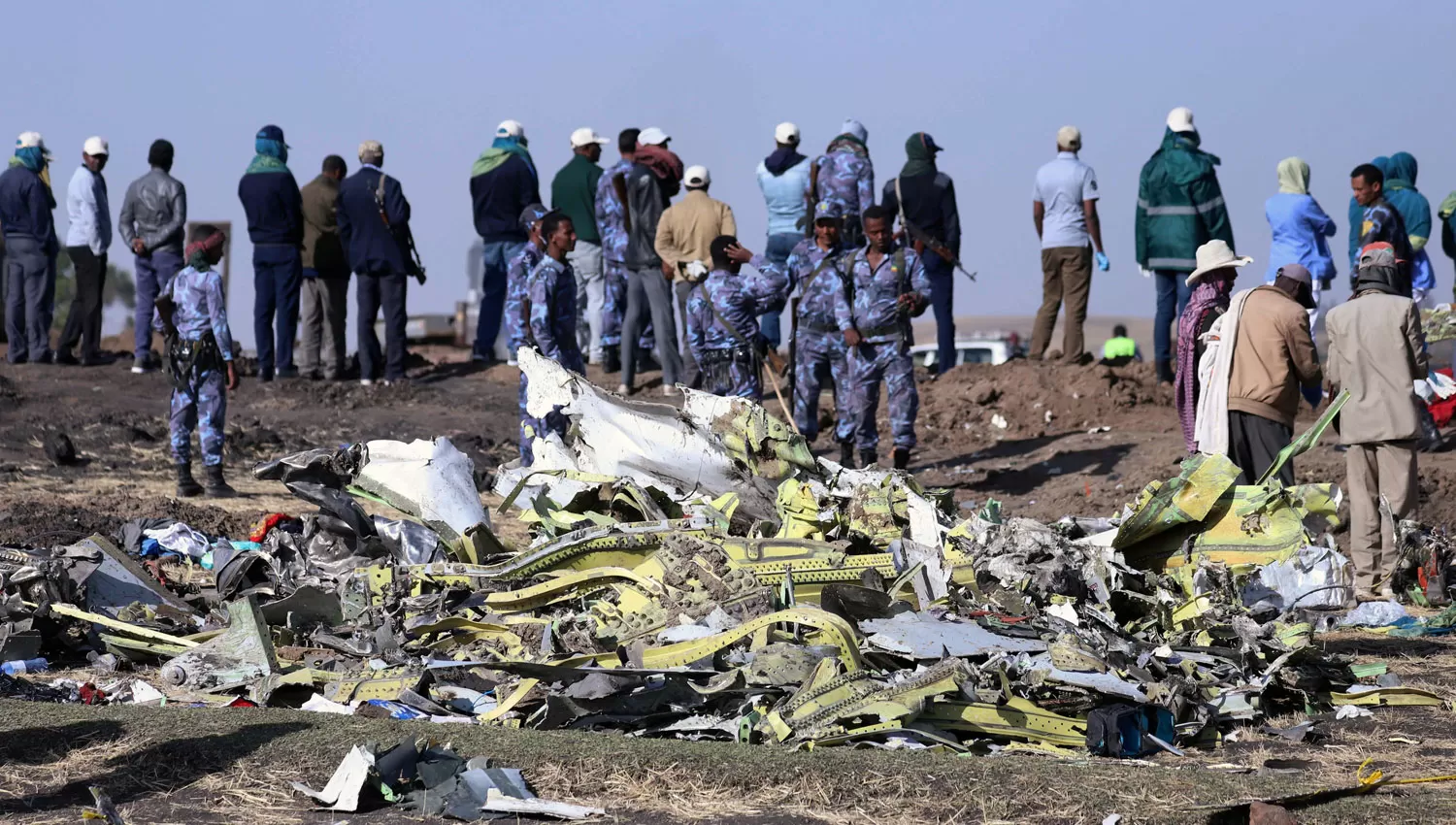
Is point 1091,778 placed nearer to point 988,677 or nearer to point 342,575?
point 988,677

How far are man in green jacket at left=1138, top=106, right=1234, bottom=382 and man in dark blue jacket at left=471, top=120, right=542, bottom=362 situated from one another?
5907mm

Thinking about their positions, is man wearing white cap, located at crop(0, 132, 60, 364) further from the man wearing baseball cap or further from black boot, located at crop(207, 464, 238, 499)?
black boot, located at crop(207, 464, 238, 499)

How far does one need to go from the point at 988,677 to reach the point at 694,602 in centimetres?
152

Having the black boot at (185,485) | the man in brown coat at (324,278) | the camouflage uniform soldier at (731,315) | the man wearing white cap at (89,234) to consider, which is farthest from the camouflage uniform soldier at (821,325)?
the man wearing white cap at (89,234)

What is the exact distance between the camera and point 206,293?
1178 centimetres

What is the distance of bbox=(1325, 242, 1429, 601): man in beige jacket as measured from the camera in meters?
9.72

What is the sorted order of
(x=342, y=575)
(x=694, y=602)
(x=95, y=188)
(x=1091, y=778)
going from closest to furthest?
(x=1091, y=778) < (x=694, y=602) < (x=342, y=575) < (x=95, y=188)

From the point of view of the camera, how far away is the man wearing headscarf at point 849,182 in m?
15.0

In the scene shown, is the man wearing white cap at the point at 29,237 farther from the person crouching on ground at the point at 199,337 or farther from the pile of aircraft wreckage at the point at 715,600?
the pile of aircraft wreckage at the point at 715,600

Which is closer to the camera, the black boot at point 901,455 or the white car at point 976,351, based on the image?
the black boot at point 901,455

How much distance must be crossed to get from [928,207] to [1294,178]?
3.32 meters

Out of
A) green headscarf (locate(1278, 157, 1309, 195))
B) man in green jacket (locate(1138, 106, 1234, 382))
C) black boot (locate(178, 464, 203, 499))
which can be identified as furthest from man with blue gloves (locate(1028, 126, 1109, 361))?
black boot (locate(178, 464, 203, 499))

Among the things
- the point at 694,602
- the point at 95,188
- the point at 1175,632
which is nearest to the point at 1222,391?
the point at 1175,632

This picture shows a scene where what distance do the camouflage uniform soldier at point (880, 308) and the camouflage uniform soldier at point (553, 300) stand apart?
2014 millimetres
